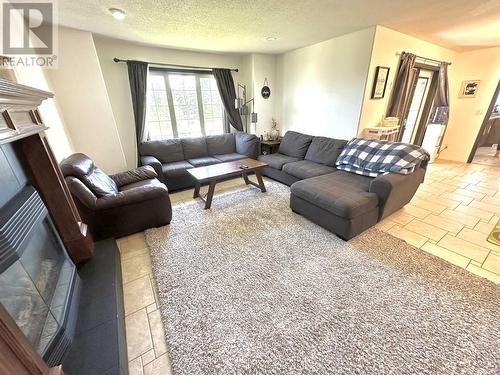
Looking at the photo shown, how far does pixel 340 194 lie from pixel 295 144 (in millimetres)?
1897

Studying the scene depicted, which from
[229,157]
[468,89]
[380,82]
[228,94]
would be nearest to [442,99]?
[468,89]

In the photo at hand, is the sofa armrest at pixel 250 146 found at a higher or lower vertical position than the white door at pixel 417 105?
lower

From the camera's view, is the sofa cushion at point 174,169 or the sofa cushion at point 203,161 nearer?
the sofa cushion at point 174,169

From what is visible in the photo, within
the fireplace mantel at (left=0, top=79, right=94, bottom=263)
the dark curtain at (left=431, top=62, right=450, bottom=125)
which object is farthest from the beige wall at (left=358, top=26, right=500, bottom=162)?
the fireplace mantel at (left=0, top=79, right=94, bottom=263)

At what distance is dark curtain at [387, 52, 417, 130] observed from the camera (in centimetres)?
327

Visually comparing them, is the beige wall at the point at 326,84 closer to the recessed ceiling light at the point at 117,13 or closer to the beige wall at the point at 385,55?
the beige wall at the point at 385,55

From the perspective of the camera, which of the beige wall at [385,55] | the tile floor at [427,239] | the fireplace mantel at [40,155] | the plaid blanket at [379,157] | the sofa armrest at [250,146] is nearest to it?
the fireplace mantel at [40,155]

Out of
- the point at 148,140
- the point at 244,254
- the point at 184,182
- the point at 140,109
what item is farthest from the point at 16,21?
the point at 244,254

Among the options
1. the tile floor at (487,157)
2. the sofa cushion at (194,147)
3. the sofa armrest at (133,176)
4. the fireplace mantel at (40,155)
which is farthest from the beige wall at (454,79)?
the fireplace mantel at (40,155)

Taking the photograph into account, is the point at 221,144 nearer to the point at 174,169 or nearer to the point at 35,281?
the point at 174,169

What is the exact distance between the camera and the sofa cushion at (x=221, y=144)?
13.8 feet

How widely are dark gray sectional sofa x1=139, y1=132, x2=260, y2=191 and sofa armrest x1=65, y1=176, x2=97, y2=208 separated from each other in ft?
4.20

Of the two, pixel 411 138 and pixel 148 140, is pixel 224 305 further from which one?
pixel 411 138

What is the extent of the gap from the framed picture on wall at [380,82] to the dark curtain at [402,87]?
0.30 meters
